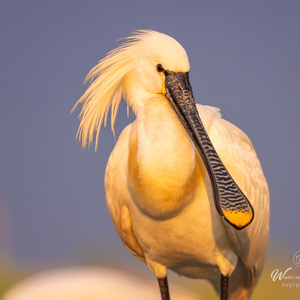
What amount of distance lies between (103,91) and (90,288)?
2198 mm

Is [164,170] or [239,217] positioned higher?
[164,170]

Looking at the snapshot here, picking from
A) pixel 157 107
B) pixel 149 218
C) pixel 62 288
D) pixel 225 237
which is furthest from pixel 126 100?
pixel 62 288

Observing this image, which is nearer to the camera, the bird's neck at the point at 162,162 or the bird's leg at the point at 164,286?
the bird's neck at the point at 162,162

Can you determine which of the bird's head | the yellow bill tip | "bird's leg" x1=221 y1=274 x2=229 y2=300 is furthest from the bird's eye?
"bird's leg" x1=221 y1=274 x2=229 y2=300

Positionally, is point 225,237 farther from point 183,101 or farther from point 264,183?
point 183,101

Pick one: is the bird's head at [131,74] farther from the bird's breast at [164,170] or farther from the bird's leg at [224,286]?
the bird's leg at [224,286]

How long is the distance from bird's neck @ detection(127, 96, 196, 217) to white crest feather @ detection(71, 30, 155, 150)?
508 millimetres

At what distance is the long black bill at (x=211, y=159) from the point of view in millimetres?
2926

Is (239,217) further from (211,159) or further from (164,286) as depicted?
(164,286)

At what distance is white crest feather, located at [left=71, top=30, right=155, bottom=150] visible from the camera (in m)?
3.62

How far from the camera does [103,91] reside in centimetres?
367

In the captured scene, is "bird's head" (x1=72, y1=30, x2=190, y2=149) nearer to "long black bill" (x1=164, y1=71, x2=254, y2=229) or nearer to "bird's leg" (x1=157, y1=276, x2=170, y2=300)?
"long black bill" (x1=164, y1=71, x2=254, y2=229)

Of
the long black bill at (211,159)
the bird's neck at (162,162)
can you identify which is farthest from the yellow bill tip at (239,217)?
the bird's neck at (162,162)

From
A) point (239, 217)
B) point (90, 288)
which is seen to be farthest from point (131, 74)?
point (90, 288)
